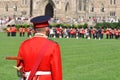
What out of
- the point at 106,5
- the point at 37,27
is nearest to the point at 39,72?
the point at 37,27

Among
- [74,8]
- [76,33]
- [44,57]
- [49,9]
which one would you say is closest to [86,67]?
[44,57]

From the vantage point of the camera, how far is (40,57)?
30.0 feet

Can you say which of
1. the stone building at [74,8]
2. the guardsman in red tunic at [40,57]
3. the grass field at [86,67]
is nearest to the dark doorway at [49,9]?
the stone building at [74,8]

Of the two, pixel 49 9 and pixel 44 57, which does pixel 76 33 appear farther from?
pixel 44 57

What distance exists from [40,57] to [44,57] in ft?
0.25

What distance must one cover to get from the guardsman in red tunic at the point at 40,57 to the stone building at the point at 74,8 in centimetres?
7173

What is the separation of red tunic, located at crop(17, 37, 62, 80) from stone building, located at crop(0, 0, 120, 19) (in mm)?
71796

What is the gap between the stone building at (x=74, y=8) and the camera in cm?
8162

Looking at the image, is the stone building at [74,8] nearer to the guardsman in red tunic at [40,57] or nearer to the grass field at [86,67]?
the grass field at [86,67]

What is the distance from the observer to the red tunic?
9.11 m

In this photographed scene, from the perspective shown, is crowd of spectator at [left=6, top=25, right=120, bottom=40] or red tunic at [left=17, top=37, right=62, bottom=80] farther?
crowd of spectator at [left=6, top=25, right=120, bottom=40]

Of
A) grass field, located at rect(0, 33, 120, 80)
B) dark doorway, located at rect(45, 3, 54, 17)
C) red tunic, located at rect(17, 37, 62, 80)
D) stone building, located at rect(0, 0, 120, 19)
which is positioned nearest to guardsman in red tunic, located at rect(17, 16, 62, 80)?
red tunic, located at rect(17, 37, 62, 80)

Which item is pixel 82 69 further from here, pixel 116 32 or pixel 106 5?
pixel 106 5

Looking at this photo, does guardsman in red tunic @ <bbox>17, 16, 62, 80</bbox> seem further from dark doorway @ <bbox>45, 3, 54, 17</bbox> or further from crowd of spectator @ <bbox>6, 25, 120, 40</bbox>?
dark doorway @ <bbox>45, 3, 54, 17</bbox>
